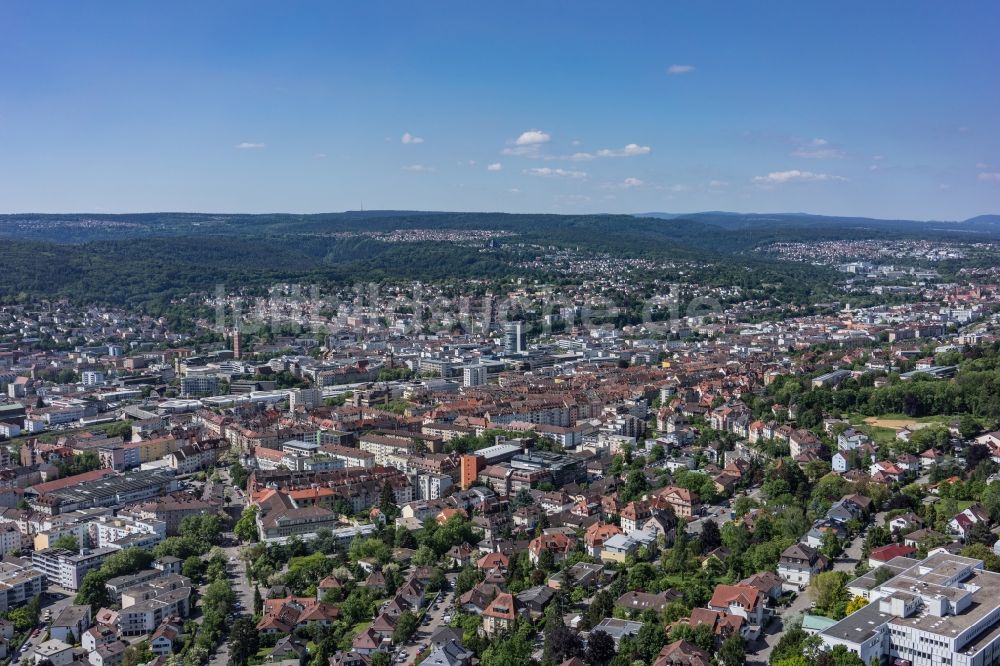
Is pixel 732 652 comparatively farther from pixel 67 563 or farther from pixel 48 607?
pixel 67 563

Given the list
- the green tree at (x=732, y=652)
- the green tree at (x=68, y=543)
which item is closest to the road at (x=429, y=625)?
the green tree at (x=732, y=652)

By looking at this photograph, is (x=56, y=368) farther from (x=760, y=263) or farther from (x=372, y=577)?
Result: (x=760, y=263)

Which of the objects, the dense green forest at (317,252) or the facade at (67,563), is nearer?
the facade at (67,563)

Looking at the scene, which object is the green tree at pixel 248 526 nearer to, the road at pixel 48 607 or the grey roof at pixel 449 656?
the road at pixel 48 607

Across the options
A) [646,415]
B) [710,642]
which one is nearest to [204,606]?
[710,642]

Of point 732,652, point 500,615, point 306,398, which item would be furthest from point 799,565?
point 306,398

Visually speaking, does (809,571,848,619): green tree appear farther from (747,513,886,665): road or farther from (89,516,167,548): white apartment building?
(89,516,167,548): white apartment building
